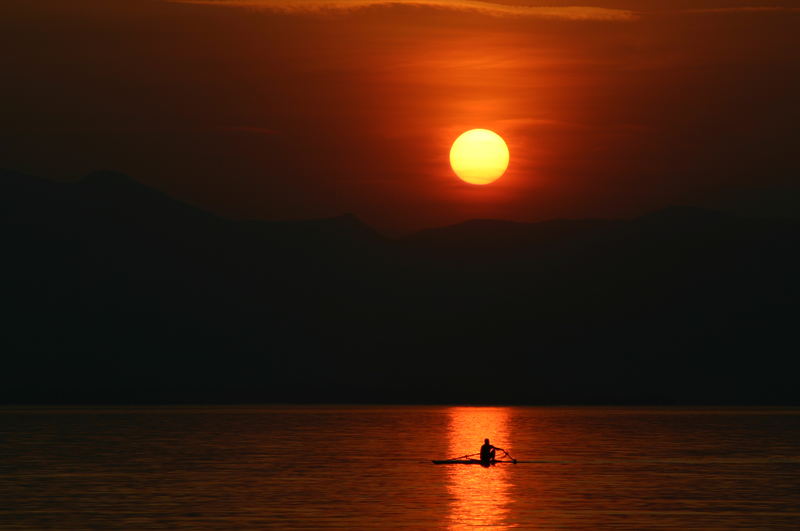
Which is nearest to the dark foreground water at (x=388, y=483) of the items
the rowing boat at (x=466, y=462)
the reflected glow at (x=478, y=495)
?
the reflected glow at (x=478, y=495)

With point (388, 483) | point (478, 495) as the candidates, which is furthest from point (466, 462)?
point (478, 495)

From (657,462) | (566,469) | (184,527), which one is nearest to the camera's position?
(184,527)

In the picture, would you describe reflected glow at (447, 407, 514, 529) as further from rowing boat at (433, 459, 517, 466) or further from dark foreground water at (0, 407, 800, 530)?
rowing boat at (433, 459, 517, 466)

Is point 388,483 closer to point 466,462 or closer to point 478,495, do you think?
point 478,495

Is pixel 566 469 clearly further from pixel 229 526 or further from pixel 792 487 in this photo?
pixel 229 526

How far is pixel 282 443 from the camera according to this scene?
143750 millimetres

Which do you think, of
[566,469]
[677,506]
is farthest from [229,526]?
[566,469]

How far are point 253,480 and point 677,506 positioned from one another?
96.1 ft

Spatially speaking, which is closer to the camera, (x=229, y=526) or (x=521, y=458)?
(x=229, y=526)

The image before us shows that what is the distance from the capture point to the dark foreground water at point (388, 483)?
65125 mm

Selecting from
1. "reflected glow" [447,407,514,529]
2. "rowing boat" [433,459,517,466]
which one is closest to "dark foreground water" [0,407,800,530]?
"reflected glow" [447,407,514,529]

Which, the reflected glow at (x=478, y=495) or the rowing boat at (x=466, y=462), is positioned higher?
the rowing boat at (x=466, y=462)

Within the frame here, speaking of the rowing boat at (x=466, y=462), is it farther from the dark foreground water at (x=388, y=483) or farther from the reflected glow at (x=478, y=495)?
the dark foreground water at (x=388, y=483)

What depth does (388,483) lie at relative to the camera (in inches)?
3418
